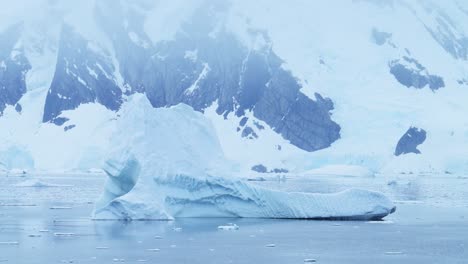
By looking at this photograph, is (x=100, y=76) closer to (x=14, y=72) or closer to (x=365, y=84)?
(x=14, y=72)

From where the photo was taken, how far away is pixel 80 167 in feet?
291

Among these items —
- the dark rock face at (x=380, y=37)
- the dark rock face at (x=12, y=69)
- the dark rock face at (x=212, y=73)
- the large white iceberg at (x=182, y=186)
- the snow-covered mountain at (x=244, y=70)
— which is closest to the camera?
the large white iceberg at (x=182, y=186)

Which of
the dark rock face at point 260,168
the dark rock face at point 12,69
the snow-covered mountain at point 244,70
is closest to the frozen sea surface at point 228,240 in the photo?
the dark rock face at point 260,168

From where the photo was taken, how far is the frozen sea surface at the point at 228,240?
20.6 m

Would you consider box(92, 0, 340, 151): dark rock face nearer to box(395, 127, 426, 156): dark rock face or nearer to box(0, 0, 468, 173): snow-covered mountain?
box(0, 0, 468, 173): snow-covered mountain

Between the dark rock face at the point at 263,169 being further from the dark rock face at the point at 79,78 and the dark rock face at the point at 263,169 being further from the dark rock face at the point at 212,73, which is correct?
the dark rock face at the point at 79,78

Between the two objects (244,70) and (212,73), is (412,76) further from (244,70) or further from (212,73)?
(212,73)

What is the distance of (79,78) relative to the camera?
120 metres

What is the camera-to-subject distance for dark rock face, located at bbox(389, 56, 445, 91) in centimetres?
11000

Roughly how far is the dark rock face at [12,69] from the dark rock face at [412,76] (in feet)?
145

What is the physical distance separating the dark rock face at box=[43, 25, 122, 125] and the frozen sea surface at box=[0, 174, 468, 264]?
84.0 meters

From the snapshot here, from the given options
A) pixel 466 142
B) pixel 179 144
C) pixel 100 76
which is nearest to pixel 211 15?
pixel 100 76

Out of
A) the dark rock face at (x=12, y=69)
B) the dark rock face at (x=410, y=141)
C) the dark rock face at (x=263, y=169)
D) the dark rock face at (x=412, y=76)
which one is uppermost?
the dark rock face at (x=12, y=69)

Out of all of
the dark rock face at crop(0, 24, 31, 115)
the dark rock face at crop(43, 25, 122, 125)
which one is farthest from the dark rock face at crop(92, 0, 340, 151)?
the dark rock face at crop(0, 24, 31, 115)
